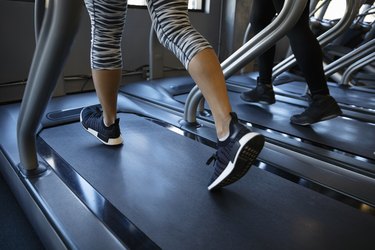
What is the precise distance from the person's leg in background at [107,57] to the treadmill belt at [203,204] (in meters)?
0.08

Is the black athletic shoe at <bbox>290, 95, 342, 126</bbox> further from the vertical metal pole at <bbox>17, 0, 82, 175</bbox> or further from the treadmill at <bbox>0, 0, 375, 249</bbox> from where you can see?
the vertical metal pole at <bbox>17, 0, 82, 175</bbox>

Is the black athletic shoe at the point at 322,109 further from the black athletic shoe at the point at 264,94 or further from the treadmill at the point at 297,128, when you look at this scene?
the black athletic shoe at the point at 264,94

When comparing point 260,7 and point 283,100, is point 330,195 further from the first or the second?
point 283,100

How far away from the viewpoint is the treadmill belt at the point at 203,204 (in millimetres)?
701

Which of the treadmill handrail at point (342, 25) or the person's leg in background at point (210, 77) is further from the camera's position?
the treadmill handrail at point (342, 25)

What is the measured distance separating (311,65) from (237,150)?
0.84 metres

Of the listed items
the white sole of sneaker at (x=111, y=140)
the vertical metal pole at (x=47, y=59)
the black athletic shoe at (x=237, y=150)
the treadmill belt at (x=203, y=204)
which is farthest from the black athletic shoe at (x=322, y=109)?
the vertical metal pole at (x=47, y=59)

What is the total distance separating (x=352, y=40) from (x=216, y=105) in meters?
3.36

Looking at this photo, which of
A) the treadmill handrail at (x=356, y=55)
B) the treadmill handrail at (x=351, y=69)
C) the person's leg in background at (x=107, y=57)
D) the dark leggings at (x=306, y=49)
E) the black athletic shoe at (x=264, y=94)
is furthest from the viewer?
the treadmill handrail at (x=351, y=69)

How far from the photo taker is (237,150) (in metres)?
0.70

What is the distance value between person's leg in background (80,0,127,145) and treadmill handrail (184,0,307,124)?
1.50 ft

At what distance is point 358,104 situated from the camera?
2.02 m

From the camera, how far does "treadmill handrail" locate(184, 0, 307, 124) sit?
3.58 ft

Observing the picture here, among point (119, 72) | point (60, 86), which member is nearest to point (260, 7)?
point (119, 72)
